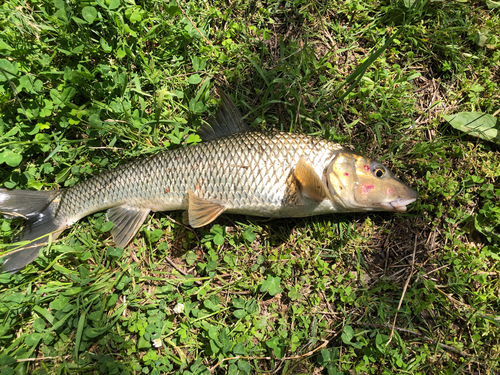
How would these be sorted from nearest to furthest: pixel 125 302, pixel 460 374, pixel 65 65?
pixel 460 374
pixel 125 302
pixel 65 65

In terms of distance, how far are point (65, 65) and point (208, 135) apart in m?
1.66

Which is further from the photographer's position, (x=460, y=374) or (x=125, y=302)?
(x=125, y=302)

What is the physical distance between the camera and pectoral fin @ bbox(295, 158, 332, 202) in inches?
92.8

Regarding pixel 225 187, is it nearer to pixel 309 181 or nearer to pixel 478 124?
pixel 309 181

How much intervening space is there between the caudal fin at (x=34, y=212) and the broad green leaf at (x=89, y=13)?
1.66 meters

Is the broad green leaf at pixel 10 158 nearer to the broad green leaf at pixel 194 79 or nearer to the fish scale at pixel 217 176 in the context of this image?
the fish scale at pixel 217 176

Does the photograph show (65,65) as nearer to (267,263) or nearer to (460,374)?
(267,263)

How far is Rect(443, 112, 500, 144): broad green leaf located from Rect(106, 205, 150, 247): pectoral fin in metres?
3.11

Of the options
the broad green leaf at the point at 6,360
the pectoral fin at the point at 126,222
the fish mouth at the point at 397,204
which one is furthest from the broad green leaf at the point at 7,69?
the fish mouth at the point at 397,204

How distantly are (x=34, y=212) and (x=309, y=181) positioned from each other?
8.57 feet

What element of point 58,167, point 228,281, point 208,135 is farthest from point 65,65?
point 228,281

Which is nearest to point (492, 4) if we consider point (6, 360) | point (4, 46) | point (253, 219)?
point (253, 219)

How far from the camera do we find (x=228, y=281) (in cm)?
284

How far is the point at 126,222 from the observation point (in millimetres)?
2809
